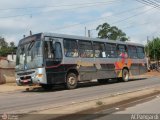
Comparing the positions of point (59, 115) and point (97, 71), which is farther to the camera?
point (97, 71)

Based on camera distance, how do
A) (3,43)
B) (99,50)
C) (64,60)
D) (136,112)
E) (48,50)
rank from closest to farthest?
(136,112)
(48,50)
(64,60)
(99,50)
(3,43)

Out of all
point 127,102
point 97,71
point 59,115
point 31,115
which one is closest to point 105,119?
point 59,115

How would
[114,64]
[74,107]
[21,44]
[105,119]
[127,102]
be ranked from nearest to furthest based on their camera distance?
[105,119] → [74,107] → [127,102] → [21,44] → [114,64]

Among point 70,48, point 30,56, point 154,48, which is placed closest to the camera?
point 30,56

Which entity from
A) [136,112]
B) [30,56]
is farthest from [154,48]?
[136,112]

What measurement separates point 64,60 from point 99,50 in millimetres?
4505

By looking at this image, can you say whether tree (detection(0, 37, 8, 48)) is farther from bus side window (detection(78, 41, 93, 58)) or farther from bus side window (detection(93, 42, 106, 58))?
bus side window (detection(78, 41, 93, 58))

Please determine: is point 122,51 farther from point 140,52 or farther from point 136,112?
point 136,112

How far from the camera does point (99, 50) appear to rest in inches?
1045

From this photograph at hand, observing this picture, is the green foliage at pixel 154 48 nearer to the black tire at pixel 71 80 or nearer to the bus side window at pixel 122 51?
the bus side window at pixel 122 51

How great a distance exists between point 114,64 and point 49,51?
7.53 metres

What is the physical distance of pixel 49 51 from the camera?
21.6m

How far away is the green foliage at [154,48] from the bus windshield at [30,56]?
66873 millimetres

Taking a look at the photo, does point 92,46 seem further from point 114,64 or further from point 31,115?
point 31,115
